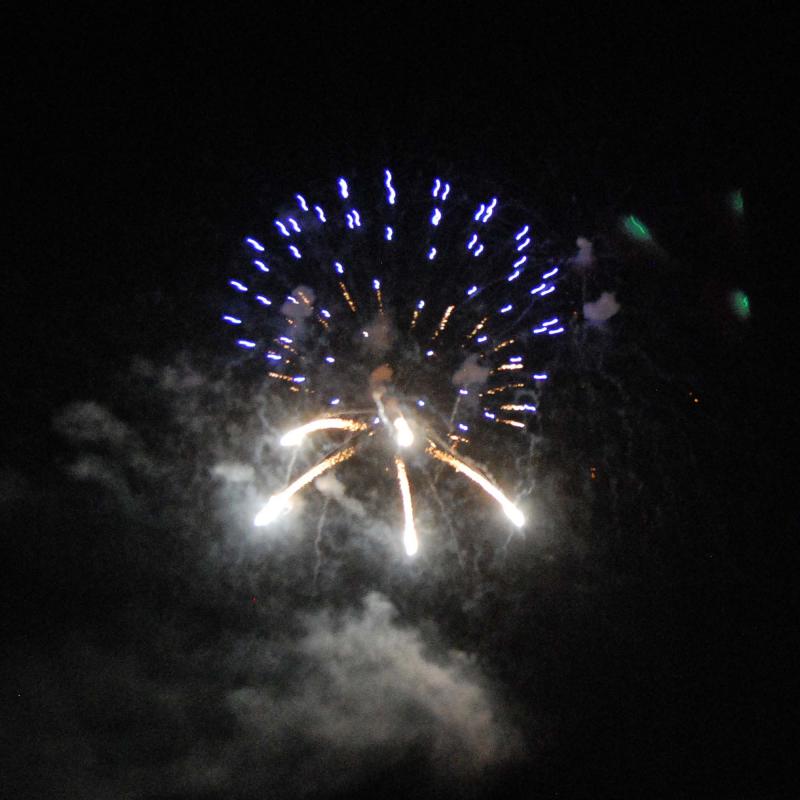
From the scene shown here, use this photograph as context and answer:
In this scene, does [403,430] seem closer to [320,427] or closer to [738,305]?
[320,427]

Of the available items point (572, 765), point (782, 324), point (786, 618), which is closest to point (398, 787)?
point (572, 765)

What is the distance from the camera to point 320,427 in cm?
996

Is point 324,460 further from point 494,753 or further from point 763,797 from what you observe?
point 494,753

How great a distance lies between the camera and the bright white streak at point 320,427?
9914 mm

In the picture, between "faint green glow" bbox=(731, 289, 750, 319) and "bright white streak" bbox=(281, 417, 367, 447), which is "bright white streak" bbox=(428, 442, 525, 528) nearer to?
"bright white streak" bbox=(281, 417, 367, 447)

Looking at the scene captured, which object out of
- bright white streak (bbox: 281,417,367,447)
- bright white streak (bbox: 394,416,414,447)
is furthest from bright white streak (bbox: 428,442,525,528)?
bright white streak (bbox: 281,417,367,447)

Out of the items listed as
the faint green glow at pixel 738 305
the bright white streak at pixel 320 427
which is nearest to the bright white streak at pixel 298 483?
the bright white streak at pixel 320 427

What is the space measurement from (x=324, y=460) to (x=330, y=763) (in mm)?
20721

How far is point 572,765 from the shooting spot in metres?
26.2

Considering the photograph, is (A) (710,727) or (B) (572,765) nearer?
(A) (710,727)

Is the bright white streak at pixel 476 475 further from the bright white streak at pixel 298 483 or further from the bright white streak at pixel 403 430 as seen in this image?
the bright white streak at pixel 298 483

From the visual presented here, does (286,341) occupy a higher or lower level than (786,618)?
higher

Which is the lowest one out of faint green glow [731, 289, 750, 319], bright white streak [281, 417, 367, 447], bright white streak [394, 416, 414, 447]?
faint green glow [731, 289, 750, 319]

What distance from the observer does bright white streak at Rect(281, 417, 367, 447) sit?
991cm
